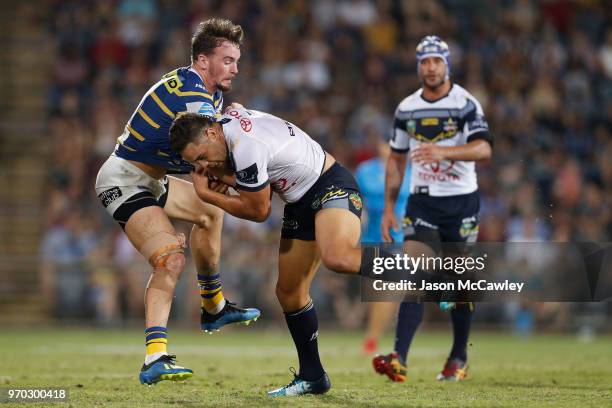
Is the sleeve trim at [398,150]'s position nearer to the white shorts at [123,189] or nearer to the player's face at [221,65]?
the player's face at [221,65]

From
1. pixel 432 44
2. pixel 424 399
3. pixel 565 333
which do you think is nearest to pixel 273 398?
pixel 424 399

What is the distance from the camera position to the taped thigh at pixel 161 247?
852 cm

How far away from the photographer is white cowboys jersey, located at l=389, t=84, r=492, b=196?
998 centimetres

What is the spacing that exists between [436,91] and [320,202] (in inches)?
95.9

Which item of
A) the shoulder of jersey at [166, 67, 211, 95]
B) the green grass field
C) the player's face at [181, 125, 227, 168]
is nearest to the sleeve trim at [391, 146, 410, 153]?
the green grass field

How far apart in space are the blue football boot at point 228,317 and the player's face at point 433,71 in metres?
2.69

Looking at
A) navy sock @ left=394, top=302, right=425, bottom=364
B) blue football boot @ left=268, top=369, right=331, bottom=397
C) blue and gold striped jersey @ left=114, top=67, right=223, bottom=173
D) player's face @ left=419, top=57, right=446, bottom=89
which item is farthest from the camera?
player's face @ left=419, top=57, right=446, bottom=89

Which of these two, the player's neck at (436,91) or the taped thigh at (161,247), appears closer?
the taped thigh at (161,247)

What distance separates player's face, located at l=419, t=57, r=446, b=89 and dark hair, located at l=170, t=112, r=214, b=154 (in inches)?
113

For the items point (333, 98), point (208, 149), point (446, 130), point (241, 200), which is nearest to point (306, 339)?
point (241, 200)

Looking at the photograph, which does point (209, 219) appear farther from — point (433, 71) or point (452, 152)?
point (433, 71)

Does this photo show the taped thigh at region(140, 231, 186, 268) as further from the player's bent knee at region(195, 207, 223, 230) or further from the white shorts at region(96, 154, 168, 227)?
the player's bent knee at region(195, 207, 223, 230)

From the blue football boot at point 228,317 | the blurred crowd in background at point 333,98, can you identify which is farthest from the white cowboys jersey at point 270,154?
the blurred crowd in background at point 333,98

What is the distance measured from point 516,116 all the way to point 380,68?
2885 mm
